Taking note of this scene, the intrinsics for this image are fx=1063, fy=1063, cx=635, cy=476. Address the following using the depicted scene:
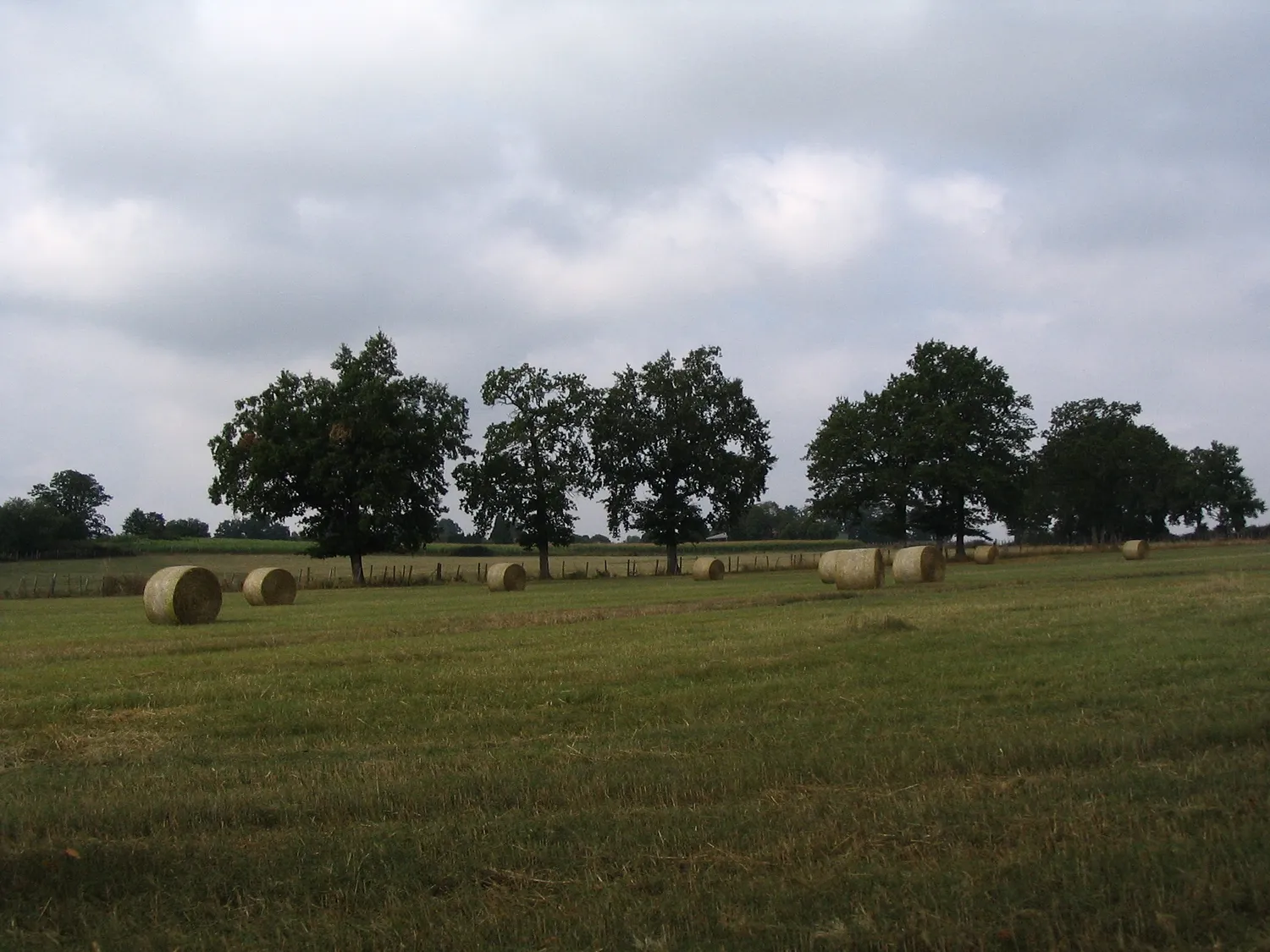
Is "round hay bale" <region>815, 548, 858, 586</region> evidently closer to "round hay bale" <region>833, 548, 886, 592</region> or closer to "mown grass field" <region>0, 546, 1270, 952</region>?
"round hay bale" <region>833, 548, 886, 592</region>

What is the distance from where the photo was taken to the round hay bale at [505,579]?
155 ft

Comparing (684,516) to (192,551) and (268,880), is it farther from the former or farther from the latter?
(268,880)

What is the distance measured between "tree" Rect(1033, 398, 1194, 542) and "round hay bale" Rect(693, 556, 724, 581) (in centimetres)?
6117

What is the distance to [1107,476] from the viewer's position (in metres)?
111

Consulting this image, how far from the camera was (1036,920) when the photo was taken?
16.2ft

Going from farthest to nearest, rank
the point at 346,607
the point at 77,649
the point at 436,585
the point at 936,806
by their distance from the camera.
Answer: the point at 436,585
the point at 346,607
the point at 77,649
the point at 936,806

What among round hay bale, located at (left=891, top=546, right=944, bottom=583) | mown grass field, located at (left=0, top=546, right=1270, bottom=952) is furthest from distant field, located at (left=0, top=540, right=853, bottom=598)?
mown grass field, located at (left=0, top=546, right=1270, bottom=952)

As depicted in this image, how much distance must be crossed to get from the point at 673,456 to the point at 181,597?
164ft

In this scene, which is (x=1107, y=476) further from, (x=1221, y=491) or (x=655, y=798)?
(x=655, y=798)

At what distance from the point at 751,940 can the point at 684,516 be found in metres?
69.7

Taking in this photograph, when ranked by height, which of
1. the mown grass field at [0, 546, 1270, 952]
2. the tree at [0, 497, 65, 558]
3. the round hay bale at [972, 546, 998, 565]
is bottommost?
the mown grass field at [0, 546, 1270, 952]

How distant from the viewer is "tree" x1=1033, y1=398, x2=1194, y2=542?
110375 mm

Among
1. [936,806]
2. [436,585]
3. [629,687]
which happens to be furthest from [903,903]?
[436,585]

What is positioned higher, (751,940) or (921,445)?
(921,445)
